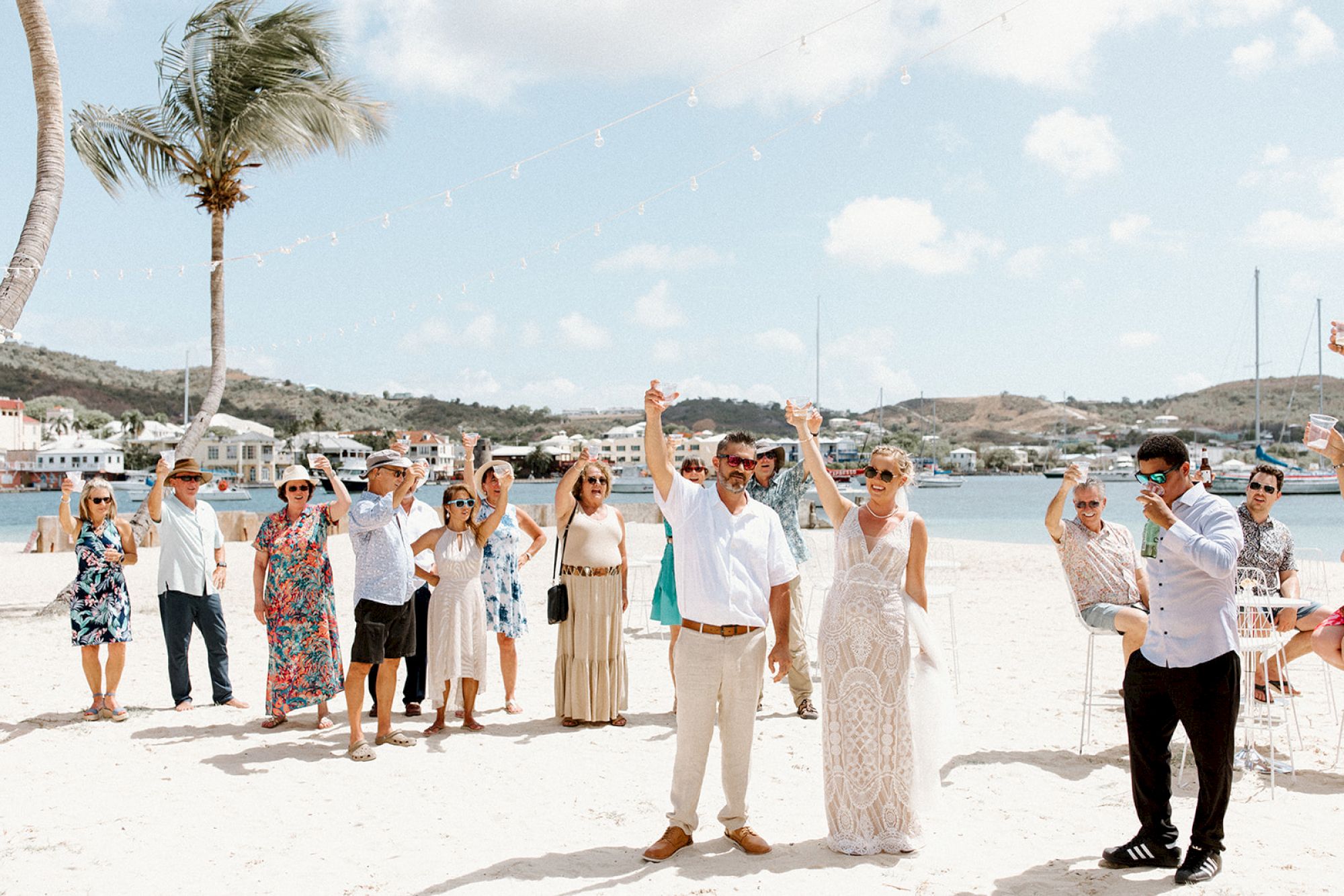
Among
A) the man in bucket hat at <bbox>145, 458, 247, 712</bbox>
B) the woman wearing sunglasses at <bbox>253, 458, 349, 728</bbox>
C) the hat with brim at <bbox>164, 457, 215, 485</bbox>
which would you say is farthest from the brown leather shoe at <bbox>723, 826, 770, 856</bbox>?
the hat with brim at <bbox>164, 457, 215, 485</bbox>

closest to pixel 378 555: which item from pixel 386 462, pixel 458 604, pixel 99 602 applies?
pixel 386 462

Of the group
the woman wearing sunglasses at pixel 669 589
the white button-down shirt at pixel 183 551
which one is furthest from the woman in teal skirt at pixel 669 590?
the white button-down shirt at pixel 183 551

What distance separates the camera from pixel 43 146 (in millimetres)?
8641

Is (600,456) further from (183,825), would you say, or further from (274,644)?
(183,825)

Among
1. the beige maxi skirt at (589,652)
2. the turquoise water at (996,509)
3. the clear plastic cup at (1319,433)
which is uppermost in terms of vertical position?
the clear plastic cup at (1319,433)

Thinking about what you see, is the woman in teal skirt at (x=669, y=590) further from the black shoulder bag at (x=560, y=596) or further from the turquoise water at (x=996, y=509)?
the turquoise water at (x=996, y=509)

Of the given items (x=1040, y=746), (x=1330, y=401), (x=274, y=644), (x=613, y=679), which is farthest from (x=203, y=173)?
(x=1330, y=401)

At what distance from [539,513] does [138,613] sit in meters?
19.6

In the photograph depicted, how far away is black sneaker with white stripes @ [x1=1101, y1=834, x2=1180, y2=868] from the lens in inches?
143

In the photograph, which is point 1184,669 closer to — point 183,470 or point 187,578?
point 187,578

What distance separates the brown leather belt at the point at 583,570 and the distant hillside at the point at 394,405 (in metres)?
71.7

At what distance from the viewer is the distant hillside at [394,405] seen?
3381 inches

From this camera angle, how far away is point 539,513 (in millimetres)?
30781

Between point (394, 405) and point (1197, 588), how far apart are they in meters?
95.2
